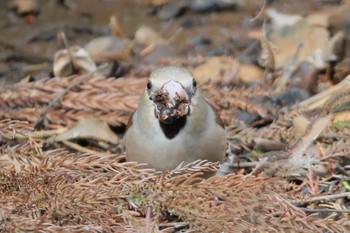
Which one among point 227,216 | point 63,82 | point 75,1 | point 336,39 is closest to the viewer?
point 227,216

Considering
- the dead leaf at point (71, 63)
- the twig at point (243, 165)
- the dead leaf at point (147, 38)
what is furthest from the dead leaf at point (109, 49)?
the twig at point (243, 165)

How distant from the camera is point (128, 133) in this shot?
3.27 meters

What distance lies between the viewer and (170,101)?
2.94m

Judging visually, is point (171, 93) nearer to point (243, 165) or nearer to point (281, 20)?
point (243, 165)

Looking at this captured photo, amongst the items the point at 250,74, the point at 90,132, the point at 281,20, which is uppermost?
the point at 281,20

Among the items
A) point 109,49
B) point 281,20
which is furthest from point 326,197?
point 281,20

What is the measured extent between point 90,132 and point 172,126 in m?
0.85

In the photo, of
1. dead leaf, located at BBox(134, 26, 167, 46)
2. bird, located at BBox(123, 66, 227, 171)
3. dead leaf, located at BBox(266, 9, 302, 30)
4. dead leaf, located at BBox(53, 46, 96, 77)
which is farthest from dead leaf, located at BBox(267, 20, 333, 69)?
bird, located at BBox(123, 66, 227, 171)

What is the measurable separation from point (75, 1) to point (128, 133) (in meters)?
3.28

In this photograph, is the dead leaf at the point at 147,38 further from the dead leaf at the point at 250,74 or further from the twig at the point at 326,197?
the twig at the point at 326,197

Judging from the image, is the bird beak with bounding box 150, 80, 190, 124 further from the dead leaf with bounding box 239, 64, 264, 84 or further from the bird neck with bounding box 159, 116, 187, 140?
the dead leaf with bounding box 239, 64, 264, 84

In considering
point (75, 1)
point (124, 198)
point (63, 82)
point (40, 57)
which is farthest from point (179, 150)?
→ point (75, 1)

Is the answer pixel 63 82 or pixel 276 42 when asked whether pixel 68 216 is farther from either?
pixel 276 42

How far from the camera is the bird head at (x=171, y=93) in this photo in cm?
295
